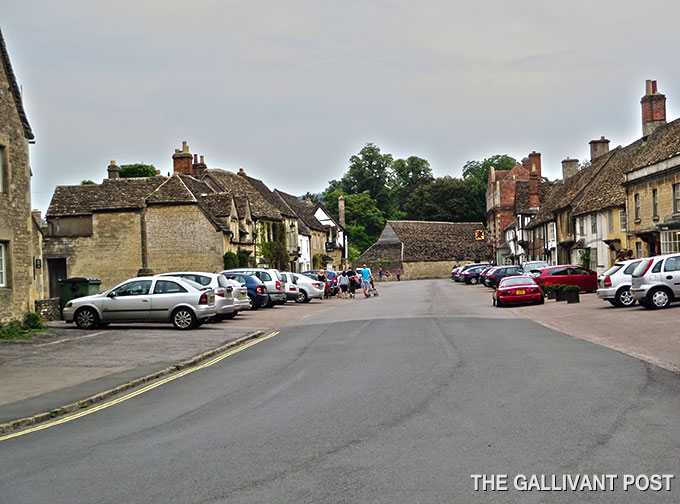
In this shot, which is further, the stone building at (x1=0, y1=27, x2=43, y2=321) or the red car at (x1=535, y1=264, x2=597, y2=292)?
the red car at (x1=535, y1=264, x2=597, y2=292)

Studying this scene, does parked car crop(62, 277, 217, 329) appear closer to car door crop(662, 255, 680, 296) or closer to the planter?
car door crop(662, 255, 680, 296)

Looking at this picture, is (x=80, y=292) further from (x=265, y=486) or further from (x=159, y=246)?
(x=265, y=486)

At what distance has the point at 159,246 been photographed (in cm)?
4694

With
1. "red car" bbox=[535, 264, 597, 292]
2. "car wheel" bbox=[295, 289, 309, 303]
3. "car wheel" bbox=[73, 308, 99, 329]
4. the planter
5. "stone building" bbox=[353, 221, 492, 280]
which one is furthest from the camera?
"stone building" bbox=[353, 221, 492, 280]

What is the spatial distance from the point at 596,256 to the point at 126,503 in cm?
4851

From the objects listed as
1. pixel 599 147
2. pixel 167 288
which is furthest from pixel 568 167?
pixel 167 288

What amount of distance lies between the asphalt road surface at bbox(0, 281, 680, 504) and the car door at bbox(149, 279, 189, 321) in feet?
30.0

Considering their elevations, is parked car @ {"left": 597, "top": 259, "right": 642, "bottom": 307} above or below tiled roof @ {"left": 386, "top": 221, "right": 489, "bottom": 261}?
below

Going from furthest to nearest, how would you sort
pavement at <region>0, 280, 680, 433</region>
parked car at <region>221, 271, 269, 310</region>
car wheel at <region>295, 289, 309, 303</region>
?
1. car wheel at <region>295, 289, 309, 303</region>
2. parked car at <region>221, 271, 269, 310</region>
3. pavement at <region>0, 280, 680, 433</region>

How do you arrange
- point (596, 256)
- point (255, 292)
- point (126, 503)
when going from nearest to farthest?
point (126, 503)
point (255, 292)
point (596, 256)

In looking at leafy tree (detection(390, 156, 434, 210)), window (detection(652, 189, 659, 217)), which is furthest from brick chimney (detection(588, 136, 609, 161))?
leafy tree (detection(390, 156, 434, 210))

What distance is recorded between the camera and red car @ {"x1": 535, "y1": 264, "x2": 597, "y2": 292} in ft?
124

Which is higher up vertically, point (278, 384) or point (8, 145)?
point (8, 145)

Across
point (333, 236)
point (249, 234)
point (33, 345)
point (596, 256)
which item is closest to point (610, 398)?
point (33, 345)
